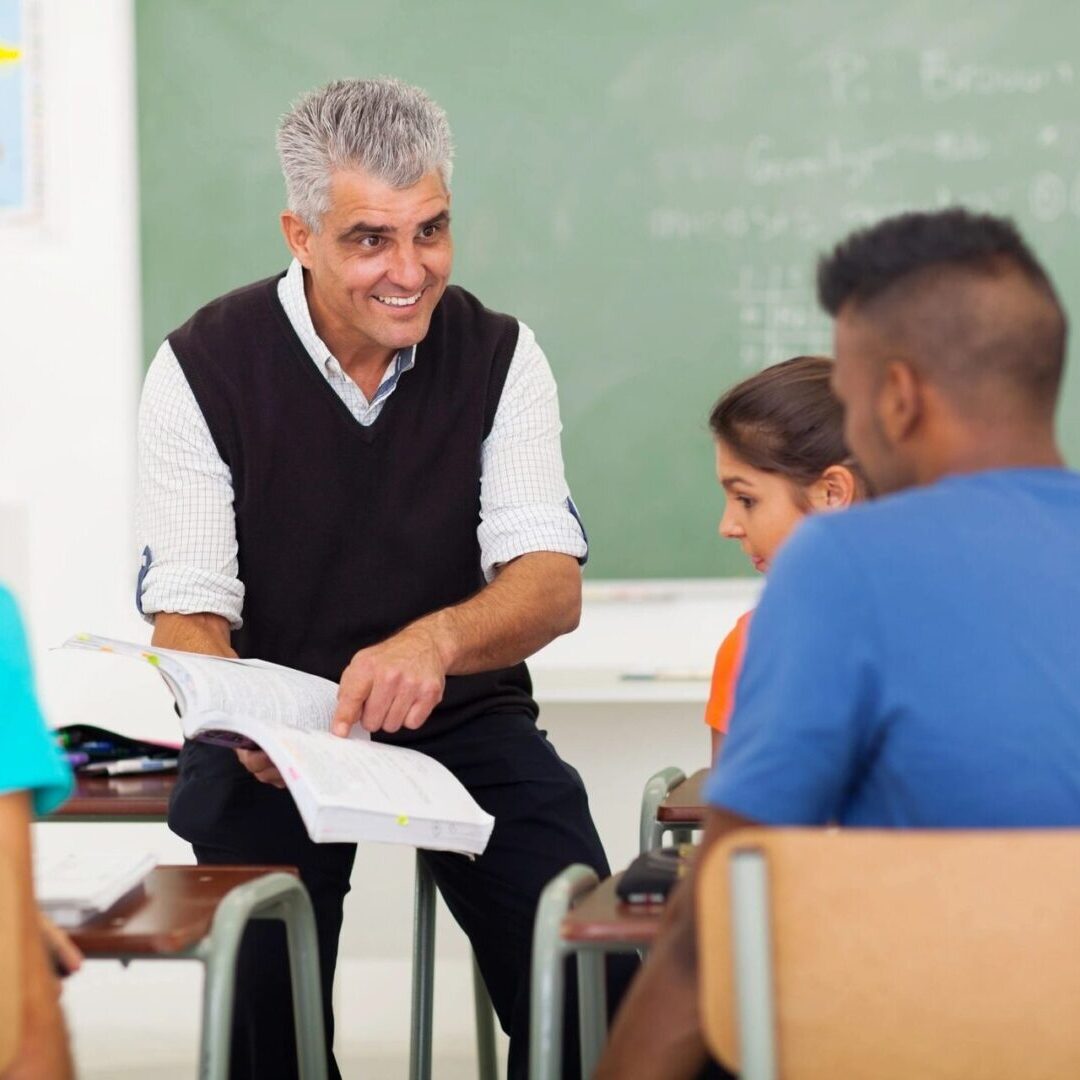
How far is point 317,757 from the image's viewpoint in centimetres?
171

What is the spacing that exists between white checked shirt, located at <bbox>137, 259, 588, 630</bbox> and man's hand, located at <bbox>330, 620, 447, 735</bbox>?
1.17 feet

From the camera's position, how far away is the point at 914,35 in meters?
3.57

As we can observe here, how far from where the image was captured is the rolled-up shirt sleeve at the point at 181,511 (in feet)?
7.59

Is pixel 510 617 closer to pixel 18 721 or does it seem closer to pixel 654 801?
pixel 654 801

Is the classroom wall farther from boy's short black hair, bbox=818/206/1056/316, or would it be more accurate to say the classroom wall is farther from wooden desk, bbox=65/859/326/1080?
boy's short black hair, bbox=818/206/1056/316

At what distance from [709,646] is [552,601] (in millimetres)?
1420

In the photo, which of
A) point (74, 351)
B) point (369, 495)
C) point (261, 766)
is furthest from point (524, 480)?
point (74, 351)

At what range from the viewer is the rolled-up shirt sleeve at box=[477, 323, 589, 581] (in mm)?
2406

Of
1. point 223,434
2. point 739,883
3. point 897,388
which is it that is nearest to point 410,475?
point 223,434

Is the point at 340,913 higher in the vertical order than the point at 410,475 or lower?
lower

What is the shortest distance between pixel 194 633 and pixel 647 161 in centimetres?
184

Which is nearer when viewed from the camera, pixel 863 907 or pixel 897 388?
pixel 863 907

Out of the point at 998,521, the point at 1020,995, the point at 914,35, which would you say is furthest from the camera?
the point at 914,35

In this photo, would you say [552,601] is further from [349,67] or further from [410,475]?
[349,67]
